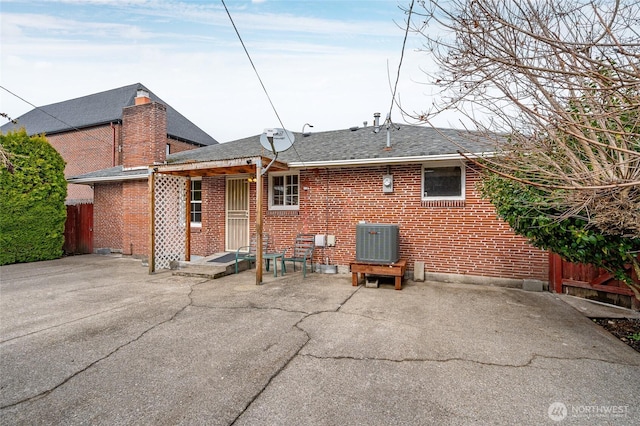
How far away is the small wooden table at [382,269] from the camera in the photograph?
635 cm

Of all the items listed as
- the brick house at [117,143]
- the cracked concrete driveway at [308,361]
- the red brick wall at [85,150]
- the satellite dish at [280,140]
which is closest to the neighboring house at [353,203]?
the satellite dish at [280,140]

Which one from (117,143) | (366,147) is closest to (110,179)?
(366,147)

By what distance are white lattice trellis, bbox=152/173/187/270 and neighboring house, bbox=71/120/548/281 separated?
28mm

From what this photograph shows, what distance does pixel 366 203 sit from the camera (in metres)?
7.79

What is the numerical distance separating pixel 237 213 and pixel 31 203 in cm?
678

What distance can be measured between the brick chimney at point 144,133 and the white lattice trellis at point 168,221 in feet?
7.73

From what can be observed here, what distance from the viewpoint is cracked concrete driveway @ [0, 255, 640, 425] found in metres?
2.43

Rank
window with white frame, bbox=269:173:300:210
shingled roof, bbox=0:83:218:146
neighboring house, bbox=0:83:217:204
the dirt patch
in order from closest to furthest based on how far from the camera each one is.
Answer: the dirt patch → window with white frame, bbox=269:173:300:210 → neighboring house, bbox=0:83:217:204 → shingled roof, bbox=0:83:218:146

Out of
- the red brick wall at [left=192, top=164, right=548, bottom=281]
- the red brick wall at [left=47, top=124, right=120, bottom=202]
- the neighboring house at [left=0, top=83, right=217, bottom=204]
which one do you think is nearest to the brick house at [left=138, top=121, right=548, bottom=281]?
the red brick wall at [left=192, top=164, right=548, bottom=281]

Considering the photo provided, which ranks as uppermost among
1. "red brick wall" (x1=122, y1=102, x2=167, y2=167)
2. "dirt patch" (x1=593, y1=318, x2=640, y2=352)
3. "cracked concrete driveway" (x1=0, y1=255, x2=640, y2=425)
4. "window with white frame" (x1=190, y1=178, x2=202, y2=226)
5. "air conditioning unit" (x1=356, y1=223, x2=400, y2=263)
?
"red brick wall" (x1=122, y1=102, x2=167, y2=167)

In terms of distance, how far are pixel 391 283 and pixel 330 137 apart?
567 cm

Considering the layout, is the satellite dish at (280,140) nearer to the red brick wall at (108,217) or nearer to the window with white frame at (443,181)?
the window with white frame at (443,181)

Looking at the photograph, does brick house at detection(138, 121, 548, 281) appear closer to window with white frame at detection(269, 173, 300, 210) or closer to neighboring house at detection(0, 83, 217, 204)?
window with white frame at detection(269, 173, 300, 210)

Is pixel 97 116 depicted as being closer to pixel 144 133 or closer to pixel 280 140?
pixel 144 133
